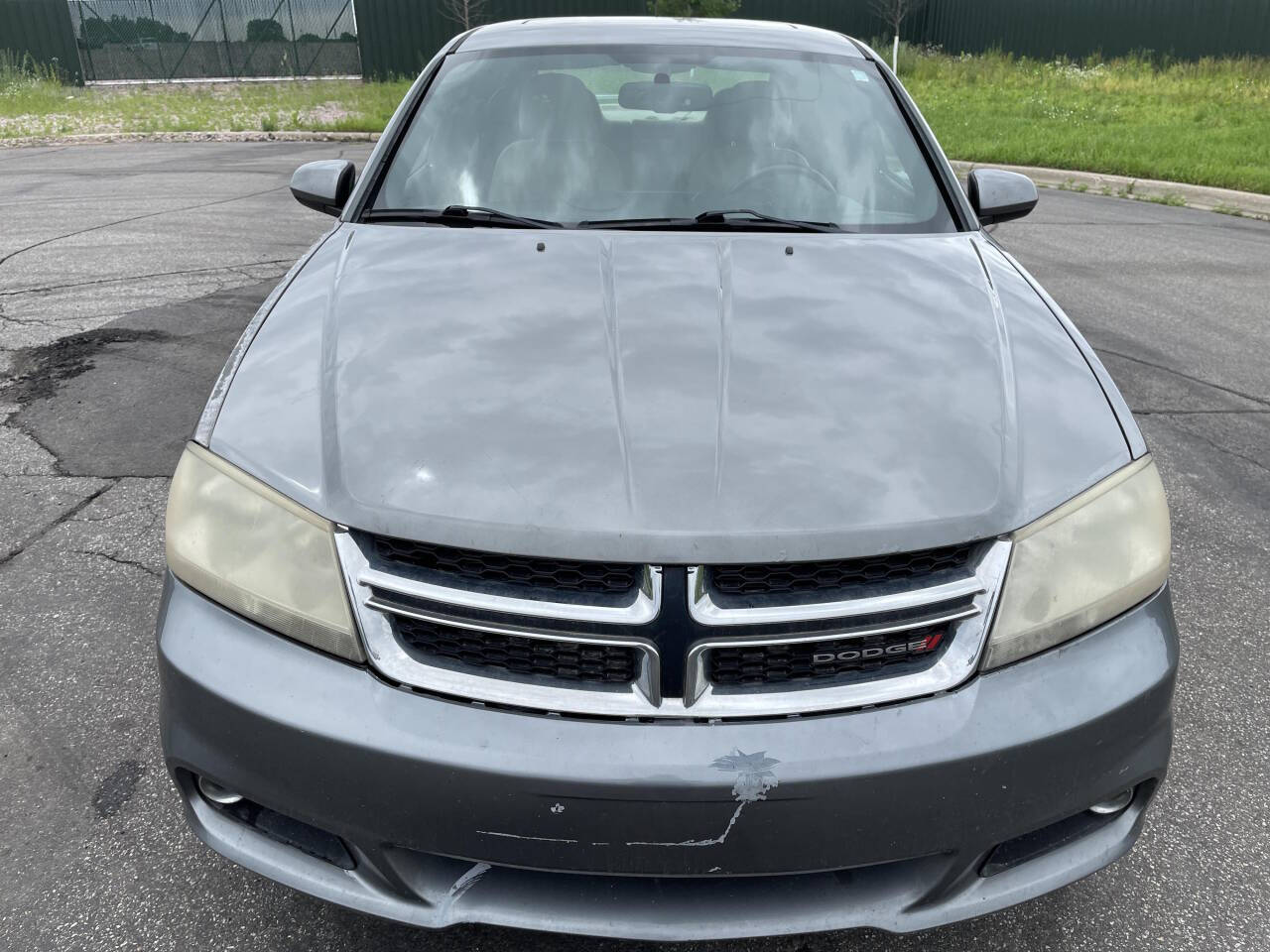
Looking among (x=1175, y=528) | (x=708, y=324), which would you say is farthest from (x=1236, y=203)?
(x=708, y=324)

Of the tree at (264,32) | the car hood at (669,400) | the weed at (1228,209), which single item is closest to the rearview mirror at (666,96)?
the car hood at (669,400)

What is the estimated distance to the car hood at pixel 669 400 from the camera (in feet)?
4.90

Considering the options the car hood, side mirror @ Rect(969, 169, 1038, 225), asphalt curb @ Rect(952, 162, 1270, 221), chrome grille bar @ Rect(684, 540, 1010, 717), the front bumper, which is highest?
side mirror @ Rect(969, 169, 1038, 225)

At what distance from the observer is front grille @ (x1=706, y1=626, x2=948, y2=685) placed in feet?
4.86

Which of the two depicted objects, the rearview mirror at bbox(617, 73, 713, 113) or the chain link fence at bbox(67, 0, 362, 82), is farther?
the chain link fence at bbox(67, 0, 362, 82)

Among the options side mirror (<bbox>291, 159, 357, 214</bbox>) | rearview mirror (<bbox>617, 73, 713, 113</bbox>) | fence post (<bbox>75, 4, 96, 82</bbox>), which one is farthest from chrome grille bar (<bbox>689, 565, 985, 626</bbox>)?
fence post (<bbox>75, 4, 96, 82</bbox>)

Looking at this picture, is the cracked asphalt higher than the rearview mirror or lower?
lower

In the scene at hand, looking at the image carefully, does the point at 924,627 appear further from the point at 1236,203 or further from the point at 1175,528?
the point at 1236,203

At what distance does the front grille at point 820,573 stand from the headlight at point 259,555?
57cm

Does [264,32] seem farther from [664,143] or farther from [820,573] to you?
[820,573]

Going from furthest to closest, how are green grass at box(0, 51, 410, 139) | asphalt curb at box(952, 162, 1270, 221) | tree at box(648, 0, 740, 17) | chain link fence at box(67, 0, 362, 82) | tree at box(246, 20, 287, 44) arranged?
tree at box(246, 20, 287, 44) < chain link fence at box(67, 0, 362, 82) < tree at box(648, 0, 740, 17) < green grass at box(0, 51, 410, 139) < asphalt curb at box(952, 162, 1270, 221)

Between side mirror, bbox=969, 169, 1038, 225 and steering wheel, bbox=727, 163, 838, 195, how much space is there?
548mm

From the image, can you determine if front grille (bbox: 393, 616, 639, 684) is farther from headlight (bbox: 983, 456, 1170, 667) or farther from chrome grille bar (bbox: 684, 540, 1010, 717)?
headlight (bbox: 983, 456, 1170, 667)

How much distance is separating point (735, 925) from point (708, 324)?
3.54ft
